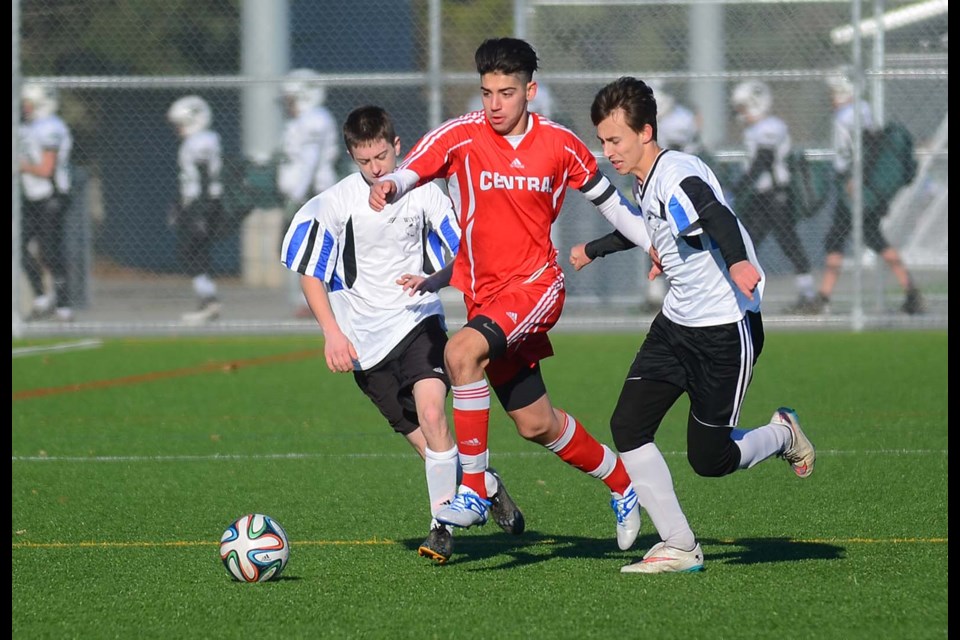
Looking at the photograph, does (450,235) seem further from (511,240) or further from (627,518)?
(627,518)

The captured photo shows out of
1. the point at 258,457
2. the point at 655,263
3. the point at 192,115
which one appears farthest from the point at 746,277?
the point at 192,115

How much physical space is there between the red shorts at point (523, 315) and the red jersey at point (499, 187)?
6 centimetres

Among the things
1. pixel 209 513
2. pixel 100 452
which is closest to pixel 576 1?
pixel 100 452

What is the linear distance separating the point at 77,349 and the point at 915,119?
862cm

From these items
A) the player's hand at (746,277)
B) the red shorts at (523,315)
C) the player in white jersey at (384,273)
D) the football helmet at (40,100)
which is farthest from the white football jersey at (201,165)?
the player's hand at (746,277)

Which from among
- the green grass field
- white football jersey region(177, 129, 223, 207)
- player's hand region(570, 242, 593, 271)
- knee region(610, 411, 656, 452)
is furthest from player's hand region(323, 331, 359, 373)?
white football jersey region(177, 129, 223, 207)

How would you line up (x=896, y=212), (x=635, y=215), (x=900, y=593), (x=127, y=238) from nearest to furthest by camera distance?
(x=900, y=593) → (x=635, y=215) → (x=896, y=212) → (x=127, y=238)

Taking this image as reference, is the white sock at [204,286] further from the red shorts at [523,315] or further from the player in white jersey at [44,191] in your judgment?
the red shorts at [523,315]

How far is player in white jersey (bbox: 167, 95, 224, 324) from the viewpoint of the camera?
15.5 meters

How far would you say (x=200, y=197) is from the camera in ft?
51.0

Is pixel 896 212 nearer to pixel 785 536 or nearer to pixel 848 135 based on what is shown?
pixel 848 135

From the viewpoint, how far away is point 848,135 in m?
14.7

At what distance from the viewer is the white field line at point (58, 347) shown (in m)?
14.0

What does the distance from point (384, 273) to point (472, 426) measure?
116 cm
